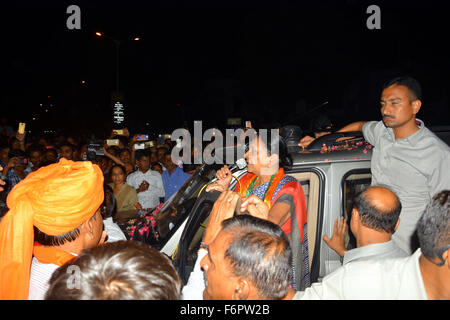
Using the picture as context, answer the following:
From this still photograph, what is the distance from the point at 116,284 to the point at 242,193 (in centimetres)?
194

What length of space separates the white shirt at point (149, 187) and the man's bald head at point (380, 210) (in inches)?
172

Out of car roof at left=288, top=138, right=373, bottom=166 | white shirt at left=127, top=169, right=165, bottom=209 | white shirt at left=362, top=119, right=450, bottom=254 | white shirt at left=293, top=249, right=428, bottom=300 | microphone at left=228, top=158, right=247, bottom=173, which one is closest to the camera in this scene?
white shirt at left=293, top=249, right=428, bottom=300

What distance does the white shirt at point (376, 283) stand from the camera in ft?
5.01

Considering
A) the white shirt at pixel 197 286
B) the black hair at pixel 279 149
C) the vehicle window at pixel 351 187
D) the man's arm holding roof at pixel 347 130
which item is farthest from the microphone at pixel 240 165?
the white shirt at pixel 197 286

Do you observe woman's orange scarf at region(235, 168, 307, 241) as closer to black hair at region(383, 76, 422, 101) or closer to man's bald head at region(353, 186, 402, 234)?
man's bald head at region(353, 186, 402, 234)

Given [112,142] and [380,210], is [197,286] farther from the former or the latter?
[112,142]

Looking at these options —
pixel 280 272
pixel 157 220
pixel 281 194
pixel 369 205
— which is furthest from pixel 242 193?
pixel 280 272

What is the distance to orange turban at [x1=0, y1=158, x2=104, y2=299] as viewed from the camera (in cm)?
160

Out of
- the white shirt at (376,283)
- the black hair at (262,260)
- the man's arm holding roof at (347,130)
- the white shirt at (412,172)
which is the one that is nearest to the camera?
the black hair at (262,260)

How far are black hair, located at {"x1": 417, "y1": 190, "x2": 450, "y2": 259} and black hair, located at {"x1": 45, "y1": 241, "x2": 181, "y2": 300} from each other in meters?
1.10

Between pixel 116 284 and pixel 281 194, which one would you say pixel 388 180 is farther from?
pixel 116 284

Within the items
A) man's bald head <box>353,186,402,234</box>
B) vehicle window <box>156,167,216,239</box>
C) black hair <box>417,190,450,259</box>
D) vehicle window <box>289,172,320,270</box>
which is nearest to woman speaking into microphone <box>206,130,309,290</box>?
vehicle window <box>289,172,320,270</box>

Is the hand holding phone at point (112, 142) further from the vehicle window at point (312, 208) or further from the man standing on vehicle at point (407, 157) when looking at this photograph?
the man standing on vehicle at point (407, 157)

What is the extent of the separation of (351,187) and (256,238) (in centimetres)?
172
